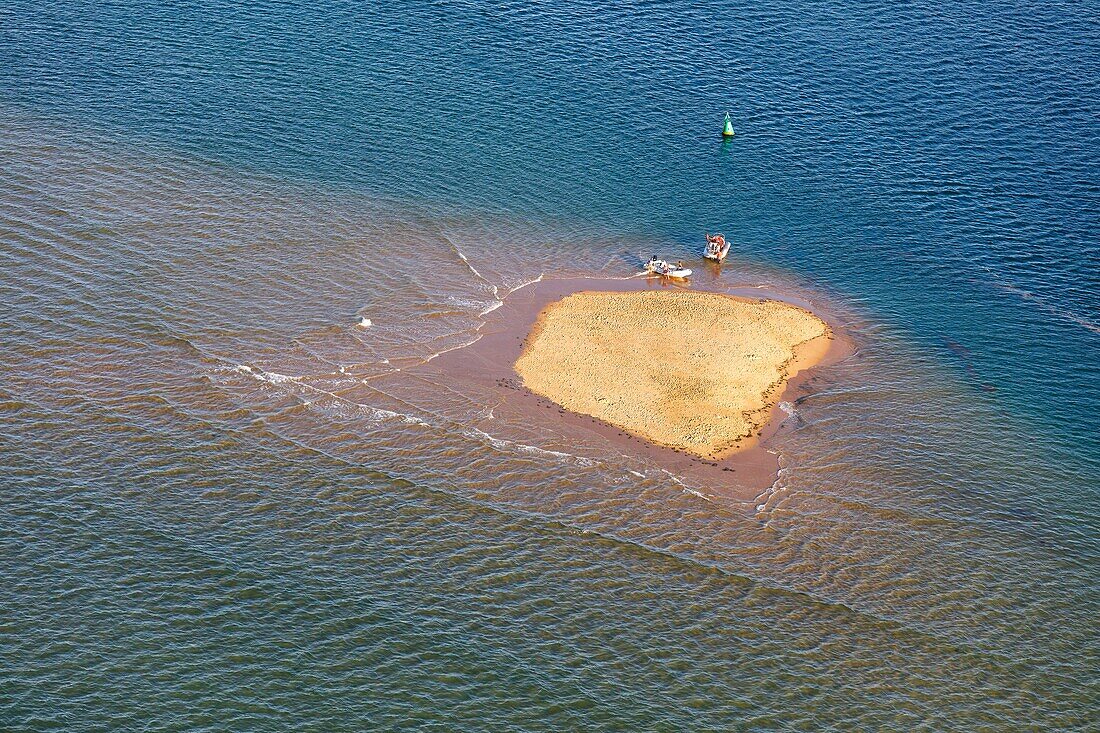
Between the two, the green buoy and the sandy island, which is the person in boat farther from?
the green buoy

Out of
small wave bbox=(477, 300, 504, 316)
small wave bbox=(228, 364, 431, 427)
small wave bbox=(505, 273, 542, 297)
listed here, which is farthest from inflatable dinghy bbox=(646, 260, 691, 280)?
small wave bbox=(228, 364, 431, 427)

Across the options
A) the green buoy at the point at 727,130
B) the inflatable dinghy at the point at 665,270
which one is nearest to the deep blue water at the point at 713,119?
the green buoy at the point at 727,130

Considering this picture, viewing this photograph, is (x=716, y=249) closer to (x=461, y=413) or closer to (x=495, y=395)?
(x=495, y=395)

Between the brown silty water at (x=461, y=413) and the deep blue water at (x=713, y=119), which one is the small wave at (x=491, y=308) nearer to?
the brown silty water at (x=461, y=413)

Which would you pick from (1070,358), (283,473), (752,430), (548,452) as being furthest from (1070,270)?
(283,473)

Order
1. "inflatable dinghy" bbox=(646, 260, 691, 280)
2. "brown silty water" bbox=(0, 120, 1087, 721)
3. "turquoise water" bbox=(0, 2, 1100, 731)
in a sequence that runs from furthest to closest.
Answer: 1. "inflatable dinghy" bbox=(646, 260, 691, 280)
2. "brown silty water" bbox=(0, 120, 1087, 721)
3. "turquoise water" bbox=(0, 2, 1100, 731)

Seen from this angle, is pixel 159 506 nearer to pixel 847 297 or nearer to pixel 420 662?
pixel 420 662
